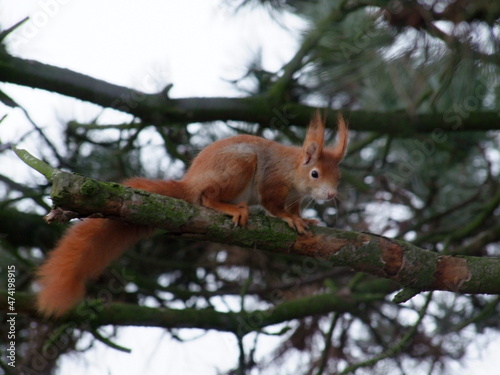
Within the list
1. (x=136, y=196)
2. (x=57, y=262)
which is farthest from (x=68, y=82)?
(x=136, y=196)

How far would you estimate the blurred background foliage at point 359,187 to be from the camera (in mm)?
2410

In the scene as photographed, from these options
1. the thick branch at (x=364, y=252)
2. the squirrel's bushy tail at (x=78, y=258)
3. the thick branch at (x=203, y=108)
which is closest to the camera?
the thick branch at (x=364, y=252)

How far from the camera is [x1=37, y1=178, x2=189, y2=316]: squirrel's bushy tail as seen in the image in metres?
2.06

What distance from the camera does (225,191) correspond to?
8.04 ft

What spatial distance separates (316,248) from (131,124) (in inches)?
53.9

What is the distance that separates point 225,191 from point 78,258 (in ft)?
2.14

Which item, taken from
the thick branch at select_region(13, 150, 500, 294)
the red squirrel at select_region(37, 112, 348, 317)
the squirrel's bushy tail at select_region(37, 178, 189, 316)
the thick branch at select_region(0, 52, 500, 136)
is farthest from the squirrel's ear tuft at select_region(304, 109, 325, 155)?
the squirrel's bushy tail at select_region(37, 178, 189, 316)

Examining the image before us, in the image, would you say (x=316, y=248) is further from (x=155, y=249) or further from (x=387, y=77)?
(x=155, y=249)

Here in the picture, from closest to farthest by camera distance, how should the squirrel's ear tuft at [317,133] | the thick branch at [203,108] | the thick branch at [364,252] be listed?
the thick branch at [364,252] → the thick branch at [203,108] → the squirrel's ear tuft at [317,133]

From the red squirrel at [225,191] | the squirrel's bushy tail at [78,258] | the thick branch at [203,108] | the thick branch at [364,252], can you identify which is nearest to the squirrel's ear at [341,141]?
the red squirrel at [225,191]

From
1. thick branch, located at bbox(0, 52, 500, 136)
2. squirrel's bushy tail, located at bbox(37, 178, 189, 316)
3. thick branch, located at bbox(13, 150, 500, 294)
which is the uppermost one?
thick branch, located at bbox(0, 52, 500, 136)

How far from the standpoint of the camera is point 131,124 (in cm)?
302

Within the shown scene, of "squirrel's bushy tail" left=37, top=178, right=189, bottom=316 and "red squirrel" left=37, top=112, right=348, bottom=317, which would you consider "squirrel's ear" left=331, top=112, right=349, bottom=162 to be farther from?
"squirrel's bushy tail" left=37, top=178, right=189, bottom=316

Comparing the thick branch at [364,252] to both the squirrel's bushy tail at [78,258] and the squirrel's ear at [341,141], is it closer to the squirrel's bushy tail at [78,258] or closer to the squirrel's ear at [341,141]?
the squirrel's bushy tail at [78,258]
